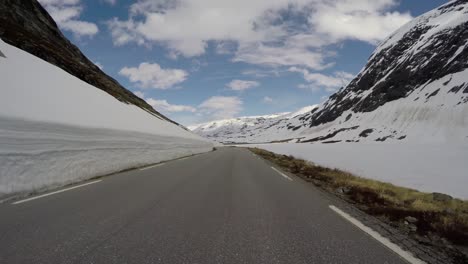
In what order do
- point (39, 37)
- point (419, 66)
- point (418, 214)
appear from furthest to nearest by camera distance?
1. point (419, 66)
2. point (39, 37)
3. point (418, 214)

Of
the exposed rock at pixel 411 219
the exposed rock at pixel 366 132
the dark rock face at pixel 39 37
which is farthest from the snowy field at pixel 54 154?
the exposed rock at pixel 366 132

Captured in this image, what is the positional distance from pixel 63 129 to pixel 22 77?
18.3ft

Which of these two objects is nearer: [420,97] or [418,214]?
[418,214]

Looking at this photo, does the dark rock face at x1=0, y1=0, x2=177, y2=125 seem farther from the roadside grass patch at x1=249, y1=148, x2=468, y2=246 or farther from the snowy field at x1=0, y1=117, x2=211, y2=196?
the roadside grass patch at x1=249, y1=148, x2=468, y2=246

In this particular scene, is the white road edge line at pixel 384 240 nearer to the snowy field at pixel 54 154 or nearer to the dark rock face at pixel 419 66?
the snowy field at pixel 54 154

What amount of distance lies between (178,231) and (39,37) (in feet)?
179

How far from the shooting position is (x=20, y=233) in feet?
15.5

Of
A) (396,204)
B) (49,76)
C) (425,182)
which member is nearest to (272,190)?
(396,204)

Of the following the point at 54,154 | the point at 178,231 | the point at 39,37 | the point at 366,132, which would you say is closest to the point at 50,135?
the point at 54,154

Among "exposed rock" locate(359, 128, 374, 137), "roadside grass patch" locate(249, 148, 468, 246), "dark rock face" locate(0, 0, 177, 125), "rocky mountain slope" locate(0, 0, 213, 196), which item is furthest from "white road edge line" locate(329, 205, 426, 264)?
"exposed rock" locate(359, 128, 374, 137)

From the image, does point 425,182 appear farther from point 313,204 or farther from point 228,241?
point 228,241

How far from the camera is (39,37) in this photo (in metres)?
49.2

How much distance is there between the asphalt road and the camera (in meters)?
3.95

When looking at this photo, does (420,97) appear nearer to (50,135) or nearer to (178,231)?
(50,135)
